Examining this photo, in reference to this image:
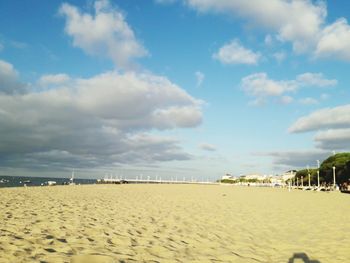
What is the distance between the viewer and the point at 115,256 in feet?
21.1

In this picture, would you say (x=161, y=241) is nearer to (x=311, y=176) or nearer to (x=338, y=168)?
(x=338, y=168)

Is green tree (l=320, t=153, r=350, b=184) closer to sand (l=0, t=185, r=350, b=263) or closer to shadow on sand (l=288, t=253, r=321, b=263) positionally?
sand (l=0, t=185, r=350, b=263)

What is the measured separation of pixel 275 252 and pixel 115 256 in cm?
422

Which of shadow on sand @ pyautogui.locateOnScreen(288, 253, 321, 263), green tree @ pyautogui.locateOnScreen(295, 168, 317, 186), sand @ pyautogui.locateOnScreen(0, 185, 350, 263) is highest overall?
green tree @ pyautogui.locateOnScreen(295, 168, 317, 186)

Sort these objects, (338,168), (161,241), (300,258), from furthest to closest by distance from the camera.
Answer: (338,168) < (161,241) < (300,258)

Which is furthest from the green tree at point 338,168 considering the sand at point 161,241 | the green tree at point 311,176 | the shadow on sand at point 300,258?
the shadow on sand at point 300,258

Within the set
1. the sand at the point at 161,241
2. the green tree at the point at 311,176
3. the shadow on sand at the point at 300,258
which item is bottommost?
the shadow on sand at the point at 300,258

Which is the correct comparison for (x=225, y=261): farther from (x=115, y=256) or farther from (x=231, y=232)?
(x=231, y=232)

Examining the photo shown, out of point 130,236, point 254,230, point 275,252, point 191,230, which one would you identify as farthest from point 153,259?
point 254,230

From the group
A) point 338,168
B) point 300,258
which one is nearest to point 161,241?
point 300,258

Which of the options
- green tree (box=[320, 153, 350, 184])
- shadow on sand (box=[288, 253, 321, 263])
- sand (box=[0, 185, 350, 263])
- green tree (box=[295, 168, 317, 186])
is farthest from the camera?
green tree (box=[295, 168, 317, 186])

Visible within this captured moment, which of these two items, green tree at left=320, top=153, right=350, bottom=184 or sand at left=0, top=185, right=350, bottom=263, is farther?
green tree at left=320, top=153, right=350, bottom=184

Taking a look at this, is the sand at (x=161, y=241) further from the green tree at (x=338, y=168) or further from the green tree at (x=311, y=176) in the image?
the green tree at (x=311, y=176)

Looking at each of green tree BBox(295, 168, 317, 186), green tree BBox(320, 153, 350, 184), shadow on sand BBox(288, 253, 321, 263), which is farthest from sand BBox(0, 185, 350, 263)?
green tree BBox(295, 168, 317, 186)
